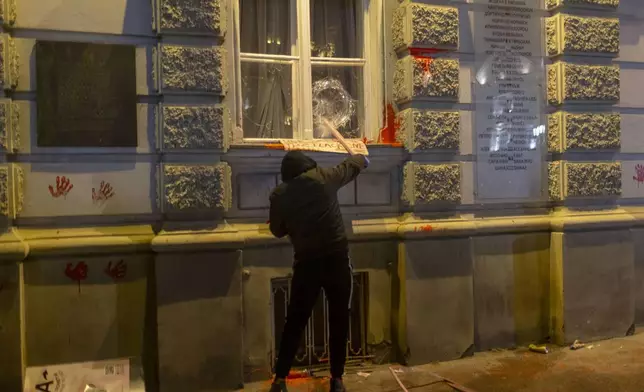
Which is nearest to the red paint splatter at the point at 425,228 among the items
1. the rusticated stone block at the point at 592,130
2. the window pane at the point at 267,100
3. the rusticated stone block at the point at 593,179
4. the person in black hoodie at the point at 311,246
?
the person in black hoodie at the point at 311,246

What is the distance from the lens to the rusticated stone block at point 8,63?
4566 millimetres

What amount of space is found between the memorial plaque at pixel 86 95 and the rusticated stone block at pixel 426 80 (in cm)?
245

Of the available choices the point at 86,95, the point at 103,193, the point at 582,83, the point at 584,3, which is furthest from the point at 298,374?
the point at 584,3

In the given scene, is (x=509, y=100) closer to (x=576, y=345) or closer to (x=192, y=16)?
(x=576, y=345)

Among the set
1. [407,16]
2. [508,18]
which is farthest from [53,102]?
[508,18]

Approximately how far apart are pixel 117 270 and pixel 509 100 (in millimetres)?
4135

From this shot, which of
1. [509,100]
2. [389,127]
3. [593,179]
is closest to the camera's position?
[389,127]

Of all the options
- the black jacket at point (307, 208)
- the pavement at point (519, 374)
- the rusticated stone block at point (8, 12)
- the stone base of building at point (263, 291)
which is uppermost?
the rusticated stone block at point (8, 12)

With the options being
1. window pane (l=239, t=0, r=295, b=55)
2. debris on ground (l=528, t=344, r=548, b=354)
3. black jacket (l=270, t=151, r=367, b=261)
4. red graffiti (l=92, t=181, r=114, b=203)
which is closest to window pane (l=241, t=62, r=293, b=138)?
window pane (l=239, t=0, r=295, b=55)

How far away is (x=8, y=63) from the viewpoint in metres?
4.61

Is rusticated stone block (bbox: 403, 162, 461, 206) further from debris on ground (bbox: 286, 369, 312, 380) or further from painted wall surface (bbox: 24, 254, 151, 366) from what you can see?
painted wall surface (bbox: 24, 254, 151, 366)

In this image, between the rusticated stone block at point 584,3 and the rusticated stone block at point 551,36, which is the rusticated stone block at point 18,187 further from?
the rusticated stone block at point 584,3

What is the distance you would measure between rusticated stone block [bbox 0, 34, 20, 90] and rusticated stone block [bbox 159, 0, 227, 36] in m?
1.14

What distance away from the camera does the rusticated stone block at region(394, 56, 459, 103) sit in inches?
224
